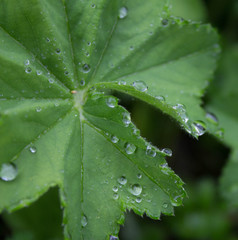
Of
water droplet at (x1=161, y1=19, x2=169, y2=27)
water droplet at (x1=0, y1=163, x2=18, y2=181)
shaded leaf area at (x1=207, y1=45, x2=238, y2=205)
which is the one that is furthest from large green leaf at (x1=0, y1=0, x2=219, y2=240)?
shaded leaf area at (x1=207, y1=45, x2=238, y2=205)

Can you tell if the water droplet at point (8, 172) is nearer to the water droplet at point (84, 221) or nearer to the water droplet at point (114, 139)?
the water droplet at point (84, 221)

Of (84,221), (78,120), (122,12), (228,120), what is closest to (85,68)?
(78,120)

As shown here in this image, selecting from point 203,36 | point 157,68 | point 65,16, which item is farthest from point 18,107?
point 203,36

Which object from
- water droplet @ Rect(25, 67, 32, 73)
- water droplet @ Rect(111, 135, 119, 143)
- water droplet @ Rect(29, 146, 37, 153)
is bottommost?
water droplet @ Rect(29, 146, 37, 153)

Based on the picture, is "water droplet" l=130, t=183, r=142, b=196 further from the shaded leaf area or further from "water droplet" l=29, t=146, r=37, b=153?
the shaded leaf area

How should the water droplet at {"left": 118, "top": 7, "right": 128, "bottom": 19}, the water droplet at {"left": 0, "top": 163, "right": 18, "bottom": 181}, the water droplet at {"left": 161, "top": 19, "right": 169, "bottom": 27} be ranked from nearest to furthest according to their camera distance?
1. the water droplet at {"left": 0, "top": 163, "right": 18, "bottom": 181}
2. the water droplet at {"left": 118, "top": 7, "right": 128, "bottom": 19}
3. the water droplet at {"left": 161, "top": 19, "right": 169, "bottom": 27}

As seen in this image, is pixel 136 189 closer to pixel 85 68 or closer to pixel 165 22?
pixel 85 68

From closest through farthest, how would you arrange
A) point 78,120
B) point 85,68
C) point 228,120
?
point 78,120, point 85,68, point 228,120
